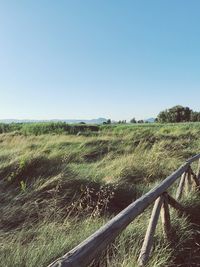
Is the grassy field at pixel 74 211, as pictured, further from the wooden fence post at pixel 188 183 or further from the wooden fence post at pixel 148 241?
the wooden fence post at pixel 188 183

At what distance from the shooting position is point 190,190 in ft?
20.8

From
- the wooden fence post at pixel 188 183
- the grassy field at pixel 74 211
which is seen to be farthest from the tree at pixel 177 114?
the wooden fence post at pixel 188 183

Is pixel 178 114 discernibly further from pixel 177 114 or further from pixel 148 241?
pixel 148 241

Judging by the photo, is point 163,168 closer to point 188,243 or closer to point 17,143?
point 188,243

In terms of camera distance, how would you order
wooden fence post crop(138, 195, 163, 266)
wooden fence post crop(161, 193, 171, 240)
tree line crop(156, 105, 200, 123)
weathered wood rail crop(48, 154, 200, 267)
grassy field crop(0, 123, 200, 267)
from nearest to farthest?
weathered wood rail crop(48, 154, 200, 267) → wooden fence post crop(138, 195, 163, 266) → grassy field crop(0, 123, 200, 267) → wooden fence post crop(161, 193, 171, 240) → tree line crop(156, 105, 200, 123)

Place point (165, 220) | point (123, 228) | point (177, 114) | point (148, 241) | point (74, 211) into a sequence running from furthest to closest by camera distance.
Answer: point (177, 114)
point (74, 211)
point (165, 220)
point (148, 241)
point (123, 228)

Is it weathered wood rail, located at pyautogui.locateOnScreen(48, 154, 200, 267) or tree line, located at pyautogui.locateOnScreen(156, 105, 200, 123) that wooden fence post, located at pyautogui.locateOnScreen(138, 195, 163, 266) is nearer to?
weathered wood rail, located at pyautogui.locateOnScreen(48, 154, 200, 267)

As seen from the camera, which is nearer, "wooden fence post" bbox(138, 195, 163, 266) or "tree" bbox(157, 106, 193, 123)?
"wooden fence post" bbox(138, 195, 163, 266)

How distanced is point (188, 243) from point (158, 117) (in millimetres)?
95971

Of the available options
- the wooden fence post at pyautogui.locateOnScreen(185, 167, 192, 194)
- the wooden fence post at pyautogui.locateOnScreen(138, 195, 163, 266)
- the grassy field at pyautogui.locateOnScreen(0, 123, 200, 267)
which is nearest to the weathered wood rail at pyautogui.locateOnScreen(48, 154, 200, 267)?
the wooden fence post at pyautogui.locateOnScreen(138, 195, 163, 266)

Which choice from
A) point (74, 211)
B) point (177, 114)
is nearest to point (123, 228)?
point (74, 211)

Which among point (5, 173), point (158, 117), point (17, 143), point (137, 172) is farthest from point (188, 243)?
point (158, 117)

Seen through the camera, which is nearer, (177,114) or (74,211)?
(74,211)

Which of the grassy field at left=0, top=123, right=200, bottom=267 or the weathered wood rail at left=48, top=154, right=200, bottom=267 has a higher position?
the weathered wood rail at left=48, top=154, right=200, bottom=267
